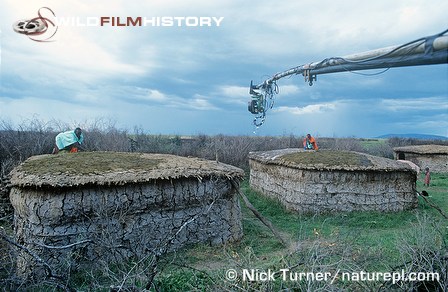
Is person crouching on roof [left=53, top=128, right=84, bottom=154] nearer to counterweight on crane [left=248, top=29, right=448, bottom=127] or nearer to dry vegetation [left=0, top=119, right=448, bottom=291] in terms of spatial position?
dry vegetation [left=0, top=119, right=448, bottom=291]

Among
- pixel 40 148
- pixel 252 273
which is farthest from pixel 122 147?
pixel 252 273

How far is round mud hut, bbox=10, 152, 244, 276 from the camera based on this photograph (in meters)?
→ 6.36

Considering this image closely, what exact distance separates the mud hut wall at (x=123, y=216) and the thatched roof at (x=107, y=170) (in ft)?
0.52

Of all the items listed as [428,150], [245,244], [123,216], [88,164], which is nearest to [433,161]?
[428,150]

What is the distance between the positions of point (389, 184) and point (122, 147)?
39.4 feet

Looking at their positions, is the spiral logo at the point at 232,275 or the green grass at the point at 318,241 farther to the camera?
the green grass at the point at 318,241

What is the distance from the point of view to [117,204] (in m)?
6.89

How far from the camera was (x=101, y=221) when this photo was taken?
6562 millimetres

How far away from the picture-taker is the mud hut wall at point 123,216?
6352mm

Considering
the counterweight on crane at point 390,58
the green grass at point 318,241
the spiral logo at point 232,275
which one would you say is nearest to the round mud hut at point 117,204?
the green grass at point 318,241

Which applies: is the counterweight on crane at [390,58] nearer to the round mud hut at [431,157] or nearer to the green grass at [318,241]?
the green grass at [318,241]

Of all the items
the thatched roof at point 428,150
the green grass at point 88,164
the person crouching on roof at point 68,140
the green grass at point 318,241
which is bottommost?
the green grass at point 318,241

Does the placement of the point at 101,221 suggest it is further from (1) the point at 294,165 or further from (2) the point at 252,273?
(1) the point at 294,165

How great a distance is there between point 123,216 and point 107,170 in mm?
973
